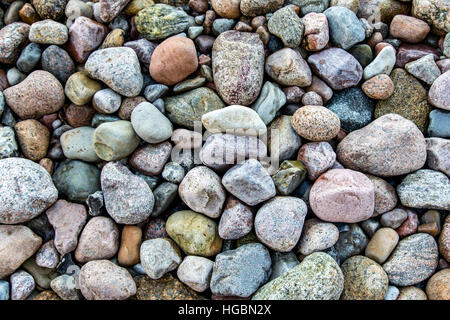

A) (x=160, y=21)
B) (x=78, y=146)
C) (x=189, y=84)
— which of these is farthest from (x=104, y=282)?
(x=160, y=21)

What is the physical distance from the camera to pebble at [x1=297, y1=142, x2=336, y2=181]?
8.18ft

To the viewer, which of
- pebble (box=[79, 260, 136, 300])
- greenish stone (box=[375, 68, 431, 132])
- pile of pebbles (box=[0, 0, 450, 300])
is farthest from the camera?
greenish stone (box=[375, 68, 431, 132])

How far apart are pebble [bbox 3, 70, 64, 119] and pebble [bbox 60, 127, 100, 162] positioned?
274 mm

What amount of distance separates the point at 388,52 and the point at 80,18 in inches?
94.8

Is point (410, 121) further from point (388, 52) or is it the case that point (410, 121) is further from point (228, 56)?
point (228, 56)

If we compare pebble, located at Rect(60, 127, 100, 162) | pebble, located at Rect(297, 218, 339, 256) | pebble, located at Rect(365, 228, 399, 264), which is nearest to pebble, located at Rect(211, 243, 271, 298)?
pebble, located at Rect(297, 218, 339, 256)

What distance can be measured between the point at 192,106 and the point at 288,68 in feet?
2.54

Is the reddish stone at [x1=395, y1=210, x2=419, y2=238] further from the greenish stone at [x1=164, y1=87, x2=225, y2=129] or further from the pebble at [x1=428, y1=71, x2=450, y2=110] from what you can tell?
the greenish stone at [x1=164, y1=87, x2=225, y2=129]

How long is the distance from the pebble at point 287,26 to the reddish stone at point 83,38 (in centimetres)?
137

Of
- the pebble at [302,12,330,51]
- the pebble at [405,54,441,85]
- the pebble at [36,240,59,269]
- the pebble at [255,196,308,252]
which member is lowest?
the pebble at [36,240,59,269]

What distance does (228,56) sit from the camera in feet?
8.50

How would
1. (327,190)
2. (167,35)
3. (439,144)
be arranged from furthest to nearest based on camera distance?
(167,35)
(439,144)
(327,190)

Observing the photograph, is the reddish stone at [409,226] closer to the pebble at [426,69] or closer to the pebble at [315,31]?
the pebble at [426,69]

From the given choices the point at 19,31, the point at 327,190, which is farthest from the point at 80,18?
the point at 327,190
